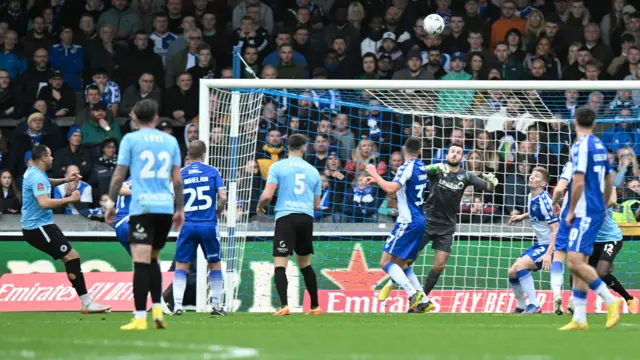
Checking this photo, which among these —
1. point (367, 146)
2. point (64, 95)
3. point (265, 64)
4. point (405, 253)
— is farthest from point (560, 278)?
point (64, 95)

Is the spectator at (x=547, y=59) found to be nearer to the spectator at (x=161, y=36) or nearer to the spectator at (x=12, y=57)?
the spectator at (x=161, y=36)

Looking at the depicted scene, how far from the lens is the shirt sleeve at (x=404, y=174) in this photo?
14.3 m

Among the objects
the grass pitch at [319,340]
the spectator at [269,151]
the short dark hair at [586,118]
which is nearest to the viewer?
the grass pitch at [319,340]

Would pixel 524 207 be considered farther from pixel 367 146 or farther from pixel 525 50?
pixel 525 50

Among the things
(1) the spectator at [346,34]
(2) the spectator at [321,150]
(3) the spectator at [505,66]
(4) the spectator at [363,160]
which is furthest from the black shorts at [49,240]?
(3) the spectator at [505,66]

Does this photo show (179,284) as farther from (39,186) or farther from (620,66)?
(620,66)

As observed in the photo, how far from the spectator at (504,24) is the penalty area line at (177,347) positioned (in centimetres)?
1351

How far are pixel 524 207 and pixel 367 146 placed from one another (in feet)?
8.86

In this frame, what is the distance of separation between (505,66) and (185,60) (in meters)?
5.90

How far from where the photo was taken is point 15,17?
21688 millimetres

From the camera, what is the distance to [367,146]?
58.6 feet

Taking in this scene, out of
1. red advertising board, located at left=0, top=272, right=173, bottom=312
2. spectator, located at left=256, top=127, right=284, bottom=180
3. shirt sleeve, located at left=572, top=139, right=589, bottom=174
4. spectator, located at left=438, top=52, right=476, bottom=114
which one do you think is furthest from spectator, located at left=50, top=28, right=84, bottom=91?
shirt sleeve, located at left=572, top=139, right=589, bottom=174

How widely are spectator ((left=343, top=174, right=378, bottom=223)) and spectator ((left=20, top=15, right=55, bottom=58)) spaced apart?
704cm

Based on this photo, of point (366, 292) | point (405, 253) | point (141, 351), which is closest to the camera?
point (141, 351)
